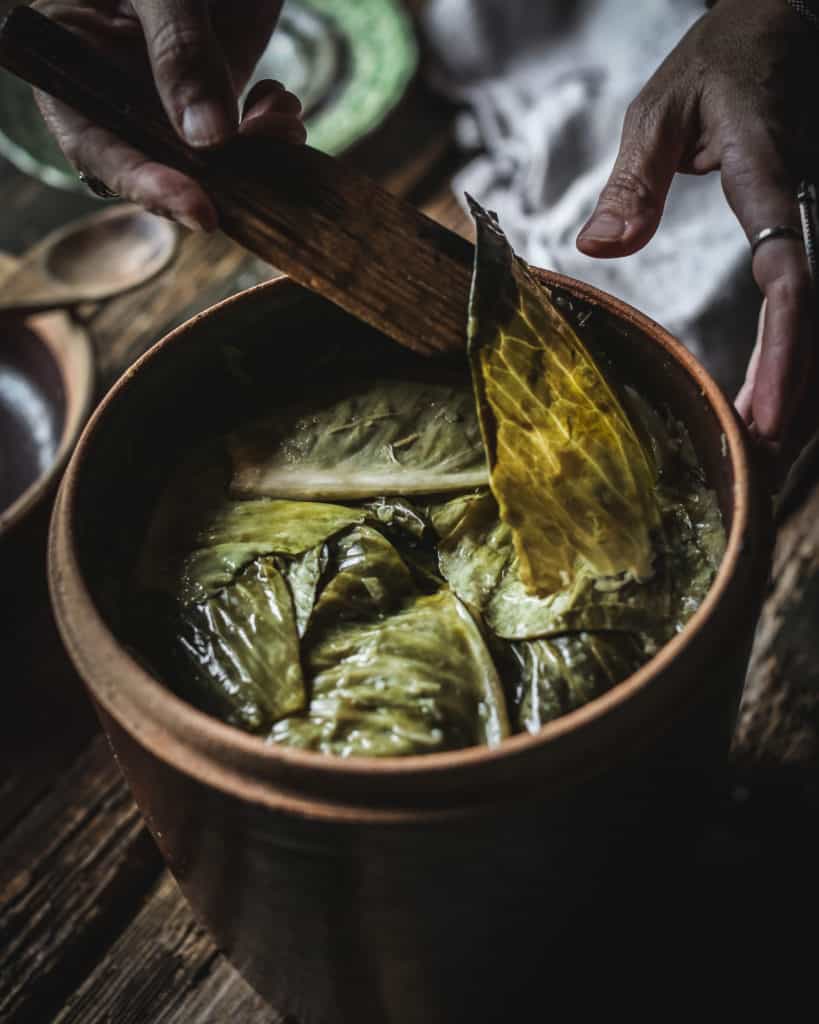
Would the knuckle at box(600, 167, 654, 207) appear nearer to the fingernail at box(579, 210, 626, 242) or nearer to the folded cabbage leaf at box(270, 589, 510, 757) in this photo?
the fingernail at box(579, 210, 626, 242)

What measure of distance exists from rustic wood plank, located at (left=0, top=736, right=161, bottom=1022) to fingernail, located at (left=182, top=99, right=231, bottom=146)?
4.99 feet

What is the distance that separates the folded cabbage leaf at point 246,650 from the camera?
151 centimetres

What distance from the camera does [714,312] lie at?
9.62 ft

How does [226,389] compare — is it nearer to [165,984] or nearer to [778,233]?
[778,233]

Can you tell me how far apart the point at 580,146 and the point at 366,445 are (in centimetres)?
193

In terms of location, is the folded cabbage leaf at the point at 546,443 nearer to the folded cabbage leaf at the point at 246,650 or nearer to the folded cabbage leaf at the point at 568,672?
the folded cabbage leaf at the point at 568,672

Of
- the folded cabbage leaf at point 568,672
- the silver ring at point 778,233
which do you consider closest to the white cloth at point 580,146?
the silver ring at point 778,233

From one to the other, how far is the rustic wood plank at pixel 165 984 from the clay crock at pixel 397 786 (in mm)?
176

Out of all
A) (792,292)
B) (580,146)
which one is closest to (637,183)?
(792,292)

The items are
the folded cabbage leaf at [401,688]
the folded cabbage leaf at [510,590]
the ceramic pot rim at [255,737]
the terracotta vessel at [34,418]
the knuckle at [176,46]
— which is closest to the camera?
the ceramic pot rim at [255,737]

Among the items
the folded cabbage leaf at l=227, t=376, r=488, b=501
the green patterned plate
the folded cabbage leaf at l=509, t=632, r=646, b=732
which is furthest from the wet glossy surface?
the folded cabbage leaf at l=509, t=632, r=646, b=732

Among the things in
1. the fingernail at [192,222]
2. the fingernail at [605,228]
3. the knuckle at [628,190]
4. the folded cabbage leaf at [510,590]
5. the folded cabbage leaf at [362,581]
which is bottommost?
the folded cabbage leaf at [362,581]

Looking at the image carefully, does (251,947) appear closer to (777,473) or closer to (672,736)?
(672,736)

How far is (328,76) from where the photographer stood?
3.59 metres
